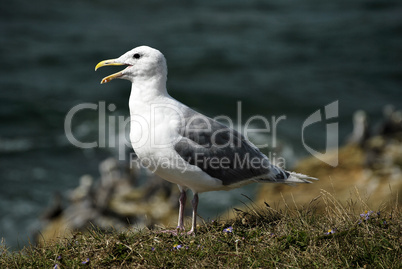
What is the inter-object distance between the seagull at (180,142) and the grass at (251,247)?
50 cm

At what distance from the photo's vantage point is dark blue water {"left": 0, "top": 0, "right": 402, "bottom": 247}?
52.5 feet

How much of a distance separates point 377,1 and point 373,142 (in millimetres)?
18614

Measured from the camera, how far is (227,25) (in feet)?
85.3

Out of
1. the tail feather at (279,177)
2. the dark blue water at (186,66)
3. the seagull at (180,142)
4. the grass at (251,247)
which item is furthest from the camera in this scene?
the dark blue water at (186,66)

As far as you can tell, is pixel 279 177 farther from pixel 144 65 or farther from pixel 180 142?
pixel 144 65

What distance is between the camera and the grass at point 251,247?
4380mm

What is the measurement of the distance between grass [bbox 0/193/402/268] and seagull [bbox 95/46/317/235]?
502 millimetres
